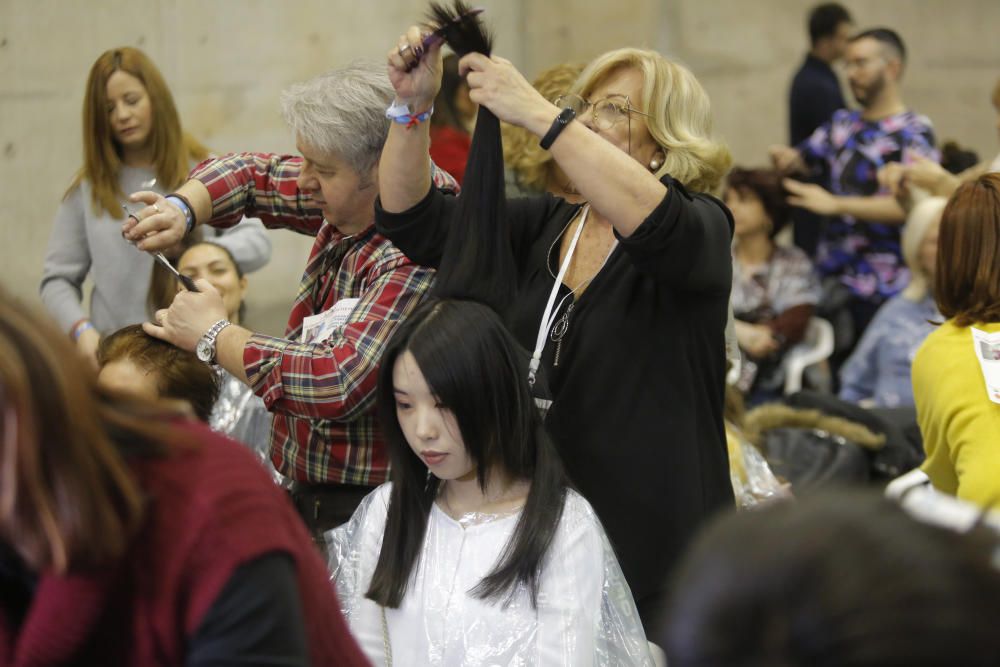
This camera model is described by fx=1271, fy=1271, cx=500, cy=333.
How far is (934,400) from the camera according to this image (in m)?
2.47

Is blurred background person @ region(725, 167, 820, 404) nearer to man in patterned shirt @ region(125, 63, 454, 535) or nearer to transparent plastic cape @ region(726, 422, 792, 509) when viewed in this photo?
transparent plastic cape @ region(726, 422, 792, 509)

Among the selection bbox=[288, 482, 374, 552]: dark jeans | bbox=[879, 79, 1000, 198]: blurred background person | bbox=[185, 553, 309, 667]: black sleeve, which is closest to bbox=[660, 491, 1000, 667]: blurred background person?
bbox=[185, 553, 309, 667]: black sleeve

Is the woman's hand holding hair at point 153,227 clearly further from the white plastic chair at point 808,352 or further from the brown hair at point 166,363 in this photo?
the white plastic chair at point 808,352

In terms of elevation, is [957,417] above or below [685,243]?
below

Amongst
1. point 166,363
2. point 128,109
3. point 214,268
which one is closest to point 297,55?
point 128,109

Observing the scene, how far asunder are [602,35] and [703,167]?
189 inches

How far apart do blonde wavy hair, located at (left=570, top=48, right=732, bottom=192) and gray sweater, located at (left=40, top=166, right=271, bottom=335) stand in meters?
1.69

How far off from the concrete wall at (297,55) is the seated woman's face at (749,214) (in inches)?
52.0

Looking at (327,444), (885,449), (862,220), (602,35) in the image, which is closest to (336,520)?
(327,444)

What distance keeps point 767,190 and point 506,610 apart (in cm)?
349

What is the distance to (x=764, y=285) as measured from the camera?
512cm

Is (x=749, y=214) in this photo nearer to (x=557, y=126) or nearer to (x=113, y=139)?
(x=113, y=139)

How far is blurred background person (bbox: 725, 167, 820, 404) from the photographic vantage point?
4953mm

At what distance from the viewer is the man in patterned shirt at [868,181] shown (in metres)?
5.12
